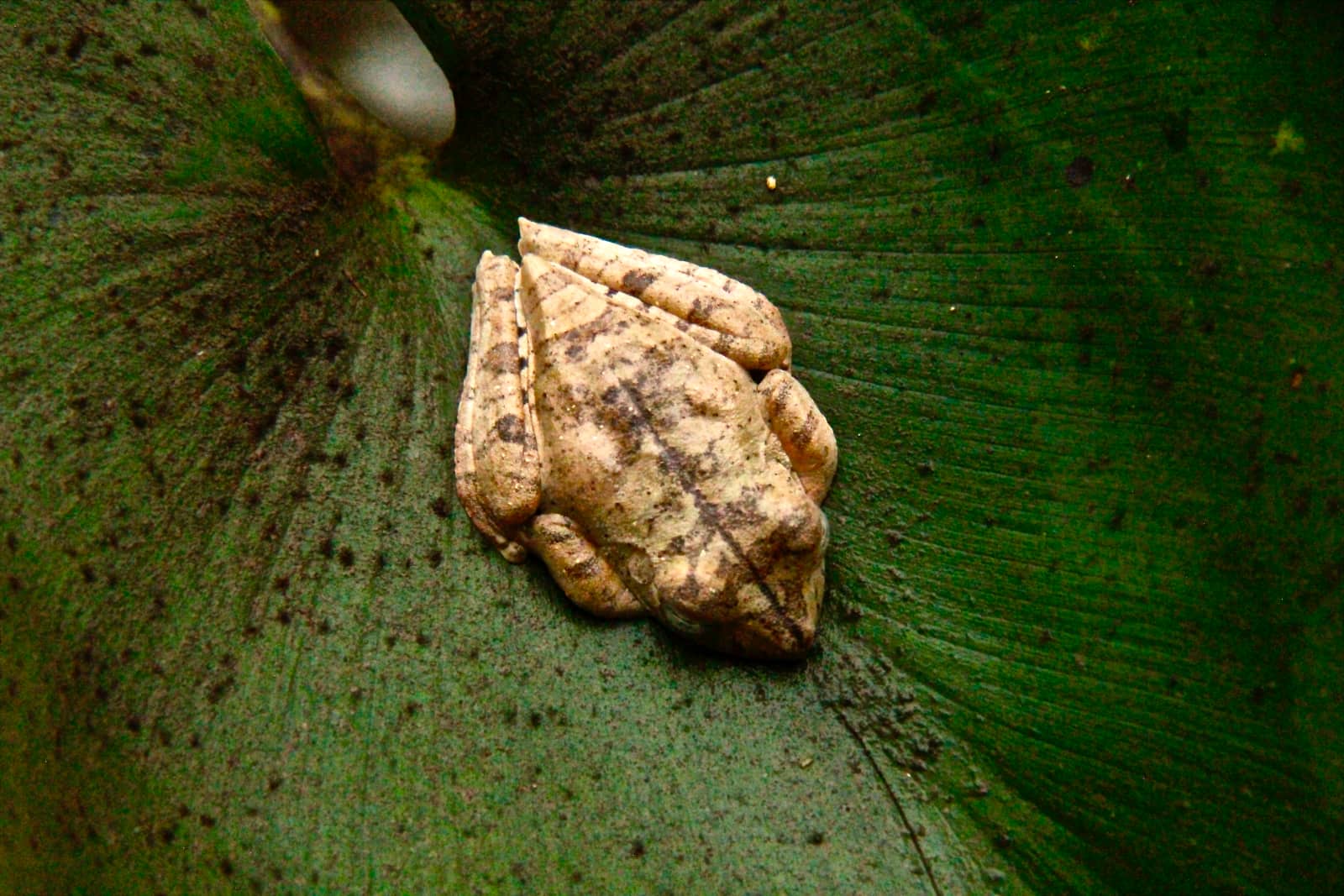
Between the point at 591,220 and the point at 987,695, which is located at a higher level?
the point at 591,220

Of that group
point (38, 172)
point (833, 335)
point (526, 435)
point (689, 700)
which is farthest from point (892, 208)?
point (38, 172)

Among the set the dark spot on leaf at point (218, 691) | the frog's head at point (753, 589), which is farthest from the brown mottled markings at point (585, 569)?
the dark spot on leaf at point (218, 691)

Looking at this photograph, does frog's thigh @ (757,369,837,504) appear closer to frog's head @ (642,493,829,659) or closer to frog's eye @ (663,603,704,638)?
frog's head @ (642,493,829,659)

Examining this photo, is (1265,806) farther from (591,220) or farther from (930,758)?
(591,220)

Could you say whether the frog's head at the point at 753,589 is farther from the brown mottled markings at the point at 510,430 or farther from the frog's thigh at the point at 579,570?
the brown mottled markings at the point at 510,430

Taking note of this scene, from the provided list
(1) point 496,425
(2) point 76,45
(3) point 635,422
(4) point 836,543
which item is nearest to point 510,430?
(1) point 496,425
